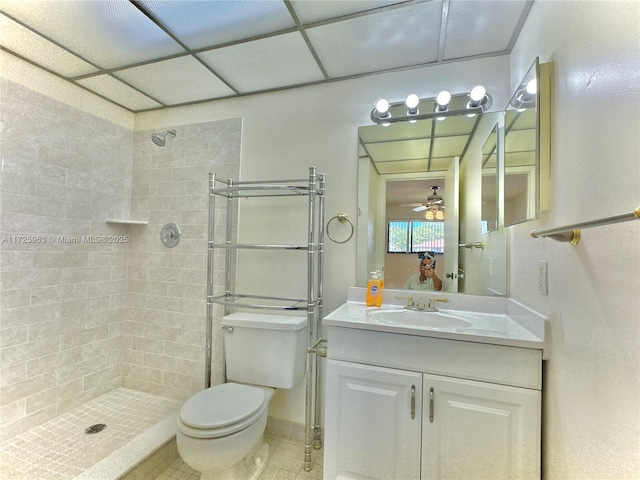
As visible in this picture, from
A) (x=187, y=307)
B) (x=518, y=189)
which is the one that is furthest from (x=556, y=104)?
(x=187, y=307)

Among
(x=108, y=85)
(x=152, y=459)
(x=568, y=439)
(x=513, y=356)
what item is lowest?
(x=152, y=459)

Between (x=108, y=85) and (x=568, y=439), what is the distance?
9.83 ft

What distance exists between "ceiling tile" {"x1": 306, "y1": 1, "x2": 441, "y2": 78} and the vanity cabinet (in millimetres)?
1452

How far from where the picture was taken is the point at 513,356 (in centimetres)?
110

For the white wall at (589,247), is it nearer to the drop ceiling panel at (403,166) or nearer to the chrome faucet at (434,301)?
the chrome faucet at (434,301)

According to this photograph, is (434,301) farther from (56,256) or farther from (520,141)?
(56,256)

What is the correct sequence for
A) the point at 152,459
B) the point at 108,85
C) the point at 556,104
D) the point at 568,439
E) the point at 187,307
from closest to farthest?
the point at 568,439, the point at 556,104, the point at 152,459, the point at 108,85, the point at 187,307

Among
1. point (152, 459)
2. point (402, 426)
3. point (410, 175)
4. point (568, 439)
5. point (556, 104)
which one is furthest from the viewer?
point (410, 175)

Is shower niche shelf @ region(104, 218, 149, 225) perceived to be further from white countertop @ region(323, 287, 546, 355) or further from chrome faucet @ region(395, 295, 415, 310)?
chrome faucet @ region(395, 295, 415, 310)

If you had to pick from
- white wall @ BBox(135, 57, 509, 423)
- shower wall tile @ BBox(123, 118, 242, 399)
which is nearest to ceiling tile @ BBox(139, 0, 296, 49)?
white wall @ BBox(135, 57, 509, 423)

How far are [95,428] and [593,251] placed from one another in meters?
2.68

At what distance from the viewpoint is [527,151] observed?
3.91ft

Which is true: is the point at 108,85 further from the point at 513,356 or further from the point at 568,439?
the point at 568,439

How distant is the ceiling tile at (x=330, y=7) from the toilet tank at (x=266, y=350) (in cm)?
158
